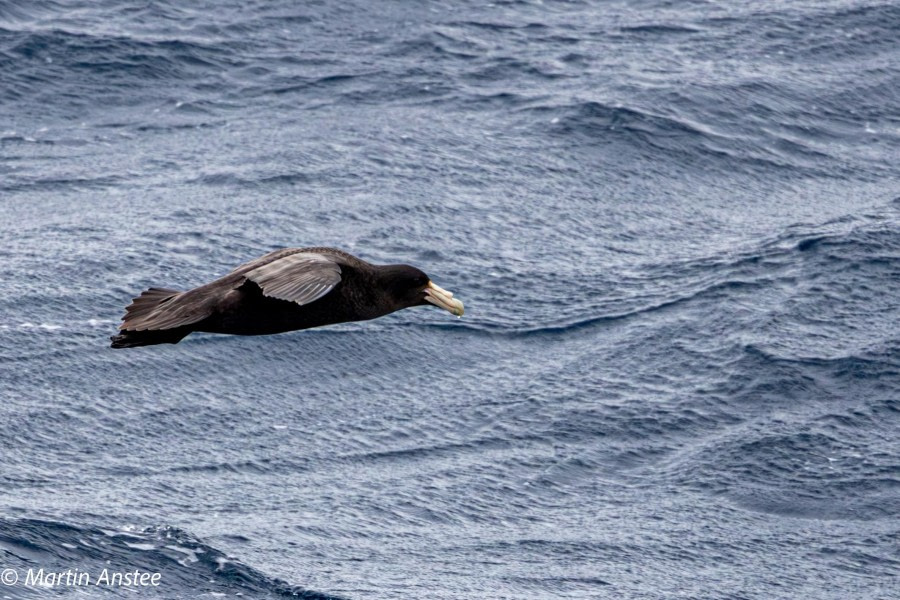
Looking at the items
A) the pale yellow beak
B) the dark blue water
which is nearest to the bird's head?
the pale yellow beak

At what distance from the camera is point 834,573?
77.5 feet

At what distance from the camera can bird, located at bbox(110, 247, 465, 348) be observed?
584 inches

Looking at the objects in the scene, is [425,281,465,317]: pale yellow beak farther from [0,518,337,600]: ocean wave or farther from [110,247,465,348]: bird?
[0,518,337,600]: ocean wave

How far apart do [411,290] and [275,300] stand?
1353 mm

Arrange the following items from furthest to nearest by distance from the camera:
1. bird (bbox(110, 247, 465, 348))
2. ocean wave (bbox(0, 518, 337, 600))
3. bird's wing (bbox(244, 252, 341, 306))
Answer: ocean wave (bbox(0, 518, 337, 600)) → bird (bbox(110, 247, 465, 348)) → bird's wing (bbox(244, 252, 341, 306))

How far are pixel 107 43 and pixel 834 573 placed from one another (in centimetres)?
1543

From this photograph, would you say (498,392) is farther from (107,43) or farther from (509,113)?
(107,43)

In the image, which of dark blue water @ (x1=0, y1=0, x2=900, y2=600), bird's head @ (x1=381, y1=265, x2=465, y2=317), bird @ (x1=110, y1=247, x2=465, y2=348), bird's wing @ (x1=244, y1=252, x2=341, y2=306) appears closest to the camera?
bird's wing @ (x1=244, y1=252, x2=341, y2=306)

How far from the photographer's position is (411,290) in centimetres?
1605

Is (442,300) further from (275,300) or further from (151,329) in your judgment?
(151,329)

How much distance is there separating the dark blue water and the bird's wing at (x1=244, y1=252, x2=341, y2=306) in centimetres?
717

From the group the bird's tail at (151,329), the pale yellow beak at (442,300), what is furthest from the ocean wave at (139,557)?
the bird's tail at (151,329)

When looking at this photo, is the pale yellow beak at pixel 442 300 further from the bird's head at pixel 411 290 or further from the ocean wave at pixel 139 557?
the ocean wave at pixel 139 557

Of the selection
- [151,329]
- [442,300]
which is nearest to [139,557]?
[442,300]
